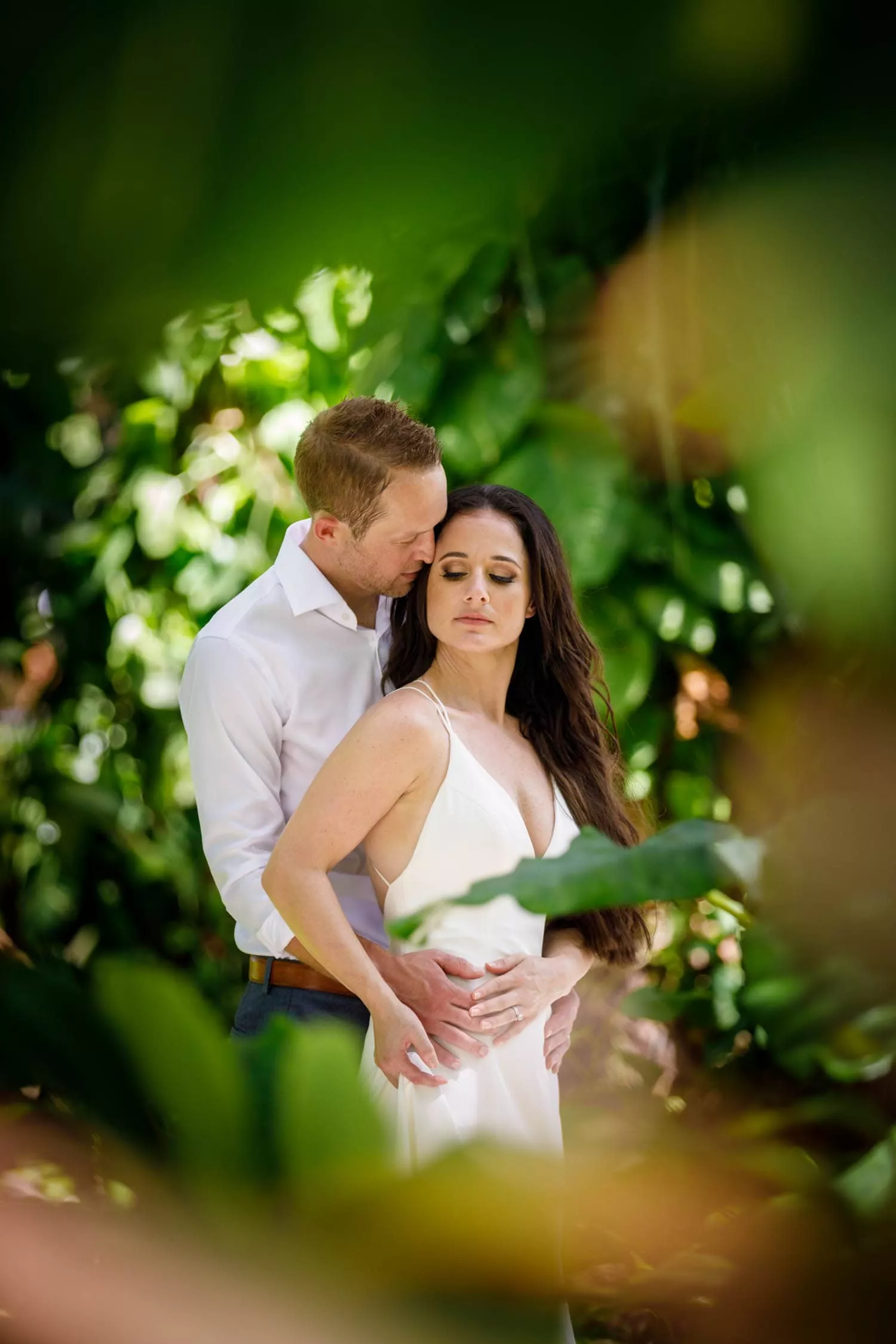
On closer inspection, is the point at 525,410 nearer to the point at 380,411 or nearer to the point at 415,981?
the point at 380,411

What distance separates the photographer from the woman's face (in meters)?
1.17

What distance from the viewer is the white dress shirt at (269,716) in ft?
4.03

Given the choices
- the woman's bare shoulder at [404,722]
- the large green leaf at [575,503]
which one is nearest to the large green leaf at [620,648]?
the large green leaf at [575,503]

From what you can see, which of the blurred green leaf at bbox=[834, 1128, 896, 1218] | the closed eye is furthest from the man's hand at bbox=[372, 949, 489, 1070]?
the blurred green leaf at bbox=[834, 1128, 896, 1218]

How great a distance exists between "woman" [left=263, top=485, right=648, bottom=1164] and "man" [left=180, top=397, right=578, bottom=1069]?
4 cm

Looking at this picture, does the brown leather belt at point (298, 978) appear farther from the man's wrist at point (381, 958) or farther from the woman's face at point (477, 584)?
the woman's face at point (477, 584)

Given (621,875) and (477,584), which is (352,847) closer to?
(477,584)

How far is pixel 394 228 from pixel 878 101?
0.15 feet

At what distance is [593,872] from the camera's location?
127 millimetres

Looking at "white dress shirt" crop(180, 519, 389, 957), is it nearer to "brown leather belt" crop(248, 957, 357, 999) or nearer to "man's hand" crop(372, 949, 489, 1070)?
"brown leather belt" crop(248, 957, 357, 999)

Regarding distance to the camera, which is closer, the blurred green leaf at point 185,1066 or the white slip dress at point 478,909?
the blurred green leaf at point 185,1066

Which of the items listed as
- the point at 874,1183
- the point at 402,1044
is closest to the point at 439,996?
the point at 402,1044

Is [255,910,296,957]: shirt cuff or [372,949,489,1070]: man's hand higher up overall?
[372,949,489,1070]: man's hand

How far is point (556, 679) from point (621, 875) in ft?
3.98
